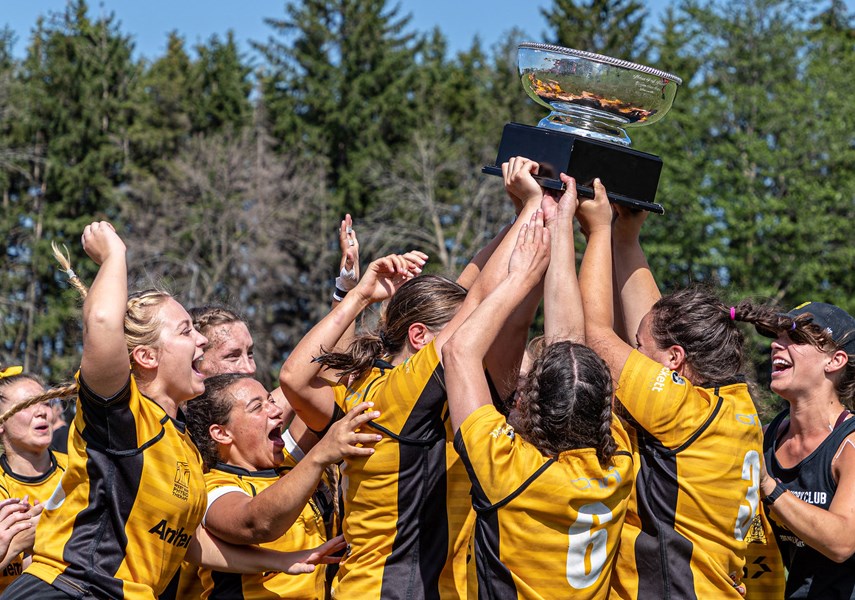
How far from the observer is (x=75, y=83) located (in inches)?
1597

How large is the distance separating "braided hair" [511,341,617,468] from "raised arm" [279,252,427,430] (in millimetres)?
989

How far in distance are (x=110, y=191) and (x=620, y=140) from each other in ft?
124

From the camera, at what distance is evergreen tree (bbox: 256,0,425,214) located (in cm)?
4278

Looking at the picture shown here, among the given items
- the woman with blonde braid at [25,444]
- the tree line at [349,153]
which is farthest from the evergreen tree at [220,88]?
the woman with blonde braid at [25,444]

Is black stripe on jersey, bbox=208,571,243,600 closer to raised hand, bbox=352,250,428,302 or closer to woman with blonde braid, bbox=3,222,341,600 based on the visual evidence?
woman with blonde braid, bbox=3,222,341,600

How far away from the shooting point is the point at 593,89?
4.25 meters

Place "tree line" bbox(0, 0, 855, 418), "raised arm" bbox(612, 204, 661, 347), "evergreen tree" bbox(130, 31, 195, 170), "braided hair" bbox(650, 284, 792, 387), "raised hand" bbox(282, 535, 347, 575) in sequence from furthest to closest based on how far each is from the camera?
"evergreen tree" bbox(130, 31, 195, 170) → "tree line" bbox(0, 0, 855, 418) → "raised arm" bbox(612, 204, 661, 347) → "raised hand" bbox(282, 535, 347, 575) → "braided hair" bbox(650, 284, 792, 387)

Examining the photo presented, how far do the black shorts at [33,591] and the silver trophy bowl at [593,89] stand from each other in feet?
8.29

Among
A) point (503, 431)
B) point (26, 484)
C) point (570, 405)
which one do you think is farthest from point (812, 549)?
point (26, 484)

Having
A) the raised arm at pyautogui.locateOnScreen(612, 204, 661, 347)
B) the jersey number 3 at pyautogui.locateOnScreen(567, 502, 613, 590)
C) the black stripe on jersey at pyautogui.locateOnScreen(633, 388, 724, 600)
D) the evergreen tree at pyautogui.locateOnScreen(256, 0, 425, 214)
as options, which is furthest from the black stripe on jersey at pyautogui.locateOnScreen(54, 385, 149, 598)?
the evergreen tree at pyautogui.locateOnScreen(256, 0, 425, 214)

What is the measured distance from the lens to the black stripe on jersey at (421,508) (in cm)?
354

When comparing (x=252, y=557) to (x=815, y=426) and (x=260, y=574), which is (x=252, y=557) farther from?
(x=815, y=426)

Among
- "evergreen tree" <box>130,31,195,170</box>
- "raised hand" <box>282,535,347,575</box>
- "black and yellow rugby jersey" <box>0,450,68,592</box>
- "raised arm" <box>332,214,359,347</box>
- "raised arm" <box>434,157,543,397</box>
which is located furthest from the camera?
"evergreen tree" <box>130,31,195,170</box>

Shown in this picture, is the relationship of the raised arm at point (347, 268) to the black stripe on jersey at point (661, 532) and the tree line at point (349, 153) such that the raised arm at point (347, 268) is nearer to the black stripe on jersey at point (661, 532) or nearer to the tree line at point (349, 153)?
the black stripe on jersey at point (661, 532)
